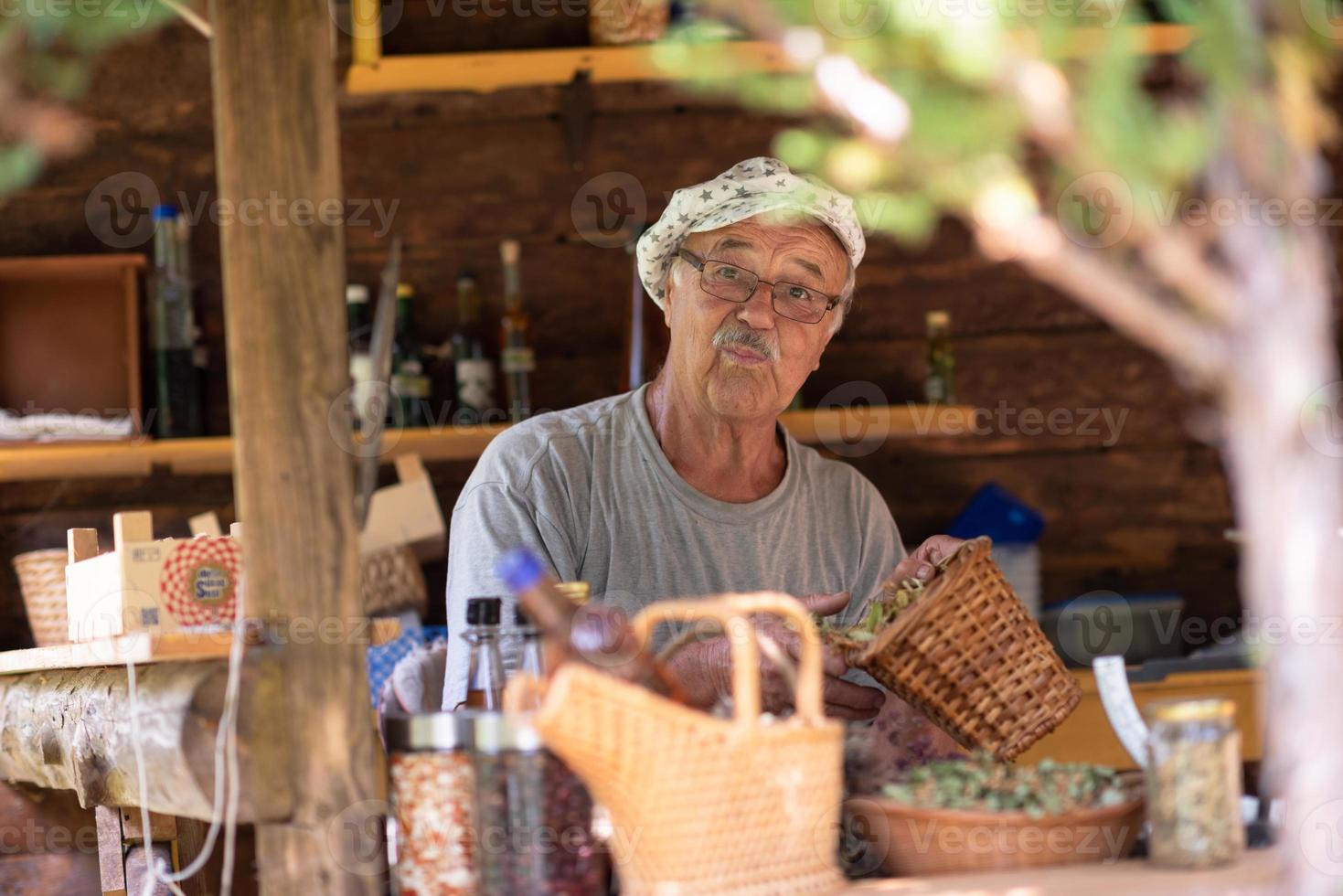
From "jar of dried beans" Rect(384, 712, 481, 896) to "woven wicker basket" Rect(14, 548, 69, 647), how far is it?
171 cm

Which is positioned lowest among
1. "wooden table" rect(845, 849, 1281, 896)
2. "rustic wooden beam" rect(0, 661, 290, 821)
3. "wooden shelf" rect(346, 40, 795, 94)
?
"wooden table" rect(845, 849, 1281, 896)

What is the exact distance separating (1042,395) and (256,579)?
2770 mm

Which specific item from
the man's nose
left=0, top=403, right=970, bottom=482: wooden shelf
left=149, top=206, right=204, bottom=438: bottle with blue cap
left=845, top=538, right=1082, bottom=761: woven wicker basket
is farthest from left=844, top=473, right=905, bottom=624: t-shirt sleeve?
left=149, top=206, right=204, bottom=438: bottle with blue cap

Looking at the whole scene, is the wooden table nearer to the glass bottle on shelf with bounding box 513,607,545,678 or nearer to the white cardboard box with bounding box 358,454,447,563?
the glass bottle on shelf with bounding box 513,607,545,678

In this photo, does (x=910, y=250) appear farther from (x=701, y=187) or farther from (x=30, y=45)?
(x=30, y=45)

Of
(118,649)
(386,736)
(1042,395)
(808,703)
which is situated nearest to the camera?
(808,703)

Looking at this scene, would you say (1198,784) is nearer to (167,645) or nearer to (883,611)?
(883,611)

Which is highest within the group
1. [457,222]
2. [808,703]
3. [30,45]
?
[30,45]

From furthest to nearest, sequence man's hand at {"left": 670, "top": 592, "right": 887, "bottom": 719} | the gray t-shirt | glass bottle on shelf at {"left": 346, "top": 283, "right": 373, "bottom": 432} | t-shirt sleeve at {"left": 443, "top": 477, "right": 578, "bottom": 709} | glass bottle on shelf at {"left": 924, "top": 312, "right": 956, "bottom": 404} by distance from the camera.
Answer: glass bottle on shelf at {"left": 924, "top": 312, "right": 956, "bottom": 404} → glass bottle on shelf at {"left": 346, "top": 283, "right": 373, "bottom": 432} → the gray t-shirt → t-shirt sleeve at {"left": 443, "top": 477, "right": 578, "bottom": 709} → man's hand at {"left": 670, "top": 592, "right": 887, "bottom": 719}

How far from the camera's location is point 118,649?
5.45ft

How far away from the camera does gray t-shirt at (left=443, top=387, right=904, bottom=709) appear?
224 cm

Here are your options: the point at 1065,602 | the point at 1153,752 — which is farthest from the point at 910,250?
the point at 1153,752

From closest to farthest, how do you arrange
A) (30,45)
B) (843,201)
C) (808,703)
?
(808,703), (843,201), (30,45)

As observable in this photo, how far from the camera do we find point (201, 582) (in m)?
1.71
